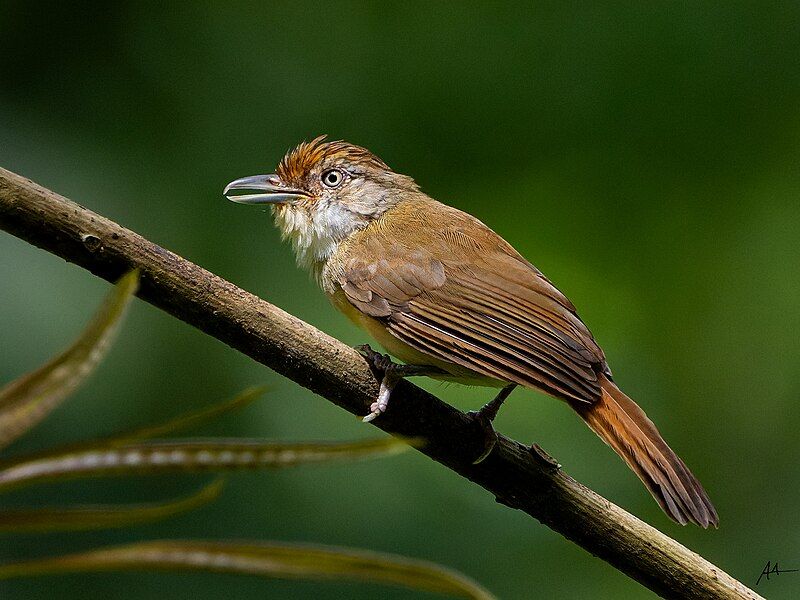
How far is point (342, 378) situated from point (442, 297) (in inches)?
30.2

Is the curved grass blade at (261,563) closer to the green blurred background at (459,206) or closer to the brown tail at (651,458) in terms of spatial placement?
the brown tail at (651,458)

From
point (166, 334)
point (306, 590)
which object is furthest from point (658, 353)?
point (166, 334)

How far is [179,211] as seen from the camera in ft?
10.6

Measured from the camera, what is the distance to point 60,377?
610mm

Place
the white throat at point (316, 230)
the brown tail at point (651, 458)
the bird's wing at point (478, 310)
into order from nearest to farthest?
the brown tail at point (651, 458) < the bird's wing at point (478, 310) < the white throat at point (316, 230)

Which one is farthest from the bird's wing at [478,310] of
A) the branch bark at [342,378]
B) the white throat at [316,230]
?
the branch bark at [342,378]

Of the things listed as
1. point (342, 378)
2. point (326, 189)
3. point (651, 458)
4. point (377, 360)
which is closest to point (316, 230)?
point (326, 189)

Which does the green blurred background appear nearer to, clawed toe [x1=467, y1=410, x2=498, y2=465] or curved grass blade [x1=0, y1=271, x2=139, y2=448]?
clawed toe [x1=467, y1=410, x2=498, y2=465]

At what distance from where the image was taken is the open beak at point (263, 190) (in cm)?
324

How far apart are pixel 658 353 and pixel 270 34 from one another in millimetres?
1995

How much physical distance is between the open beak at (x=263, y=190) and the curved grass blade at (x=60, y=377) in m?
2.60

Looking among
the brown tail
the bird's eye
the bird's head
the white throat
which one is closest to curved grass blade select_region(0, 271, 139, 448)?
the brown tail

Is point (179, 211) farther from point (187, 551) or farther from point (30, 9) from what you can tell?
point (187, 551)

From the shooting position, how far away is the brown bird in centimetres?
235
